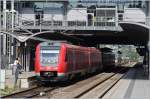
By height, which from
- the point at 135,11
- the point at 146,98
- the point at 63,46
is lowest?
the point at 146,98

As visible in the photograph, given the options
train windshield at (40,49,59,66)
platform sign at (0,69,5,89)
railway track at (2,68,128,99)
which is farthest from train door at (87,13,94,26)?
platform sign at (0,69,5,89)

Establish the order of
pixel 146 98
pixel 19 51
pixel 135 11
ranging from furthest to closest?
pixel 135 11 < pixel 19 51 < pixel 146 98

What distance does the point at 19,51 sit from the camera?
4988 cm

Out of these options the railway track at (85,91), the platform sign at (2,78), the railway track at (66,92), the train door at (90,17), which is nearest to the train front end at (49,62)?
the railway track at (66,92)

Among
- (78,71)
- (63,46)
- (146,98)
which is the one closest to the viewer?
(146,98)

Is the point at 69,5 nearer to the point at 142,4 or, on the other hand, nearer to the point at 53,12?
the point at 53,12

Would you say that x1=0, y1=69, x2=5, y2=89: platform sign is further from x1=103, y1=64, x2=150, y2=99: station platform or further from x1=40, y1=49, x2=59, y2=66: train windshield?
x1=40, y1=49, x2=59, y2=66: train windshield

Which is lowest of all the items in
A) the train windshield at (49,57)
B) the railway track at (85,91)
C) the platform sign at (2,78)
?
the railway track at (85,91)

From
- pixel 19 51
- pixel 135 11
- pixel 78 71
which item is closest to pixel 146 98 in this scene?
pixel 78 71

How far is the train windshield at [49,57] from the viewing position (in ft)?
107

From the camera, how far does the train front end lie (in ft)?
106

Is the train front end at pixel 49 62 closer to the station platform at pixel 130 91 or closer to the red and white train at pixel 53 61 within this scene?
the red and white train at pixel 53 61

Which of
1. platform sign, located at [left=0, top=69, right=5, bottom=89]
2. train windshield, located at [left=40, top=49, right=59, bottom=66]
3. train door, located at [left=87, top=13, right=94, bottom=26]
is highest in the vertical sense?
train door, located at [left=87, top=13, right=94, bottom=26]

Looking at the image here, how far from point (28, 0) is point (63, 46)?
38.1 metres
